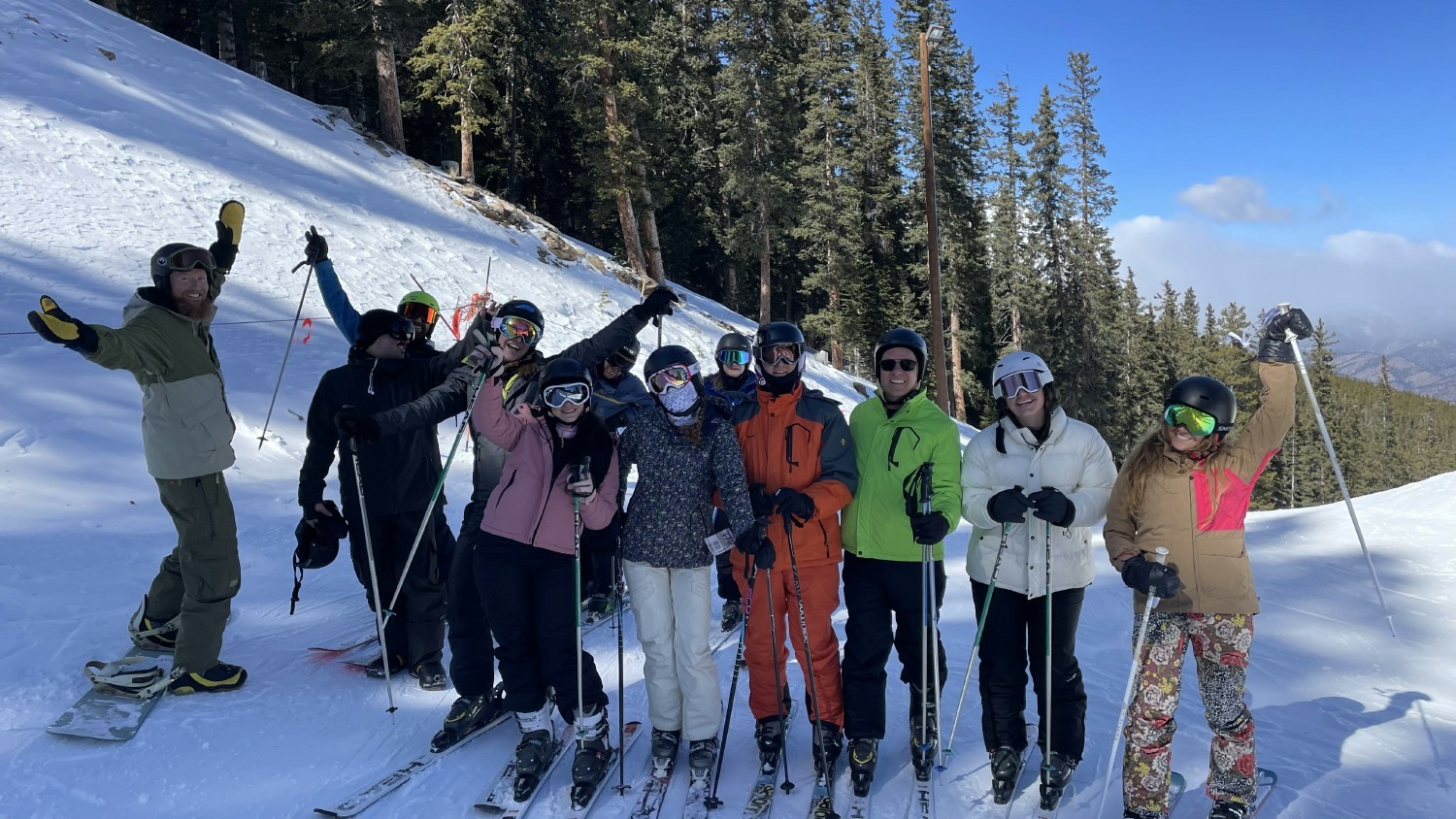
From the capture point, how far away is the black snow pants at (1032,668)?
401 cm

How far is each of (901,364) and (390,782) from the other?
3.44m

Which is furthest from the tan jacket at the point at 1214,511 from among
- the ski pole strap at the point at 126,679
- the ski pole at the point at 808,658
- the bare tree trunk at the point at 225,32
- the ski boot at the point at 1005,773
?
the bare tree trunk at the point at 225,32

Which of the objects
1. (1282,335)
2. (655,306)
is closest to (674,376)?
(655,306)

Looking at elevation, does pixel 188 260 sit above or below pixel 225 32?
below

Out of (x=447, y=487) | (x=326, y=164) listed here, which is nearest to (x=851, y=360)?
(x=326, y=164)

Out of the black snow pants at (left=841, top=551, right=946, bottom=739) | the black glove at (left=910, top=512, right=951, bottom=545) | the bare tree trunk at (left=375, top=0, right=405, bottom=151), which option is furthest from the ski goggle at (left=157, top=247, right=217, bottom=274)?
the bare tree trunk at (left=375, top=0, right=405, bottom=151)

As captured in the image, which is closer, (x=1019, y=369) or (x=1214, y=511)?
(x=1214, y=511)

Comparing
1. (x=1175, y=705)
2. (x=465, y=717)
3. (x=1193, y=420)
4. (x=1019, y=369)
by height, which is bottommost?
(x=465, y=717)

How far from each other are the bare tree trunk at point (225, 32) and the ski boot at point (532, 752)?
91.1 ft

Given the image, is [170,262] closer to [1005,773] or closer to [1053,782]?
[1005,773]

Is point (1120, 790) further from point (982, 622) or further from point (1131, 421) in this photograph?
point (1131, 421)

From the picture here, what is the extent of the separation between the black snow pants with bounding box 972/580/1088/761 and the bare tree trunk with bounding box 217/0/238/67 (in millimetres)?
28974

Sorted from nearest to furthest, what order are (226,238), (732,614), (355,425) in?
1. (355,425)
2. (226,238)
3. (732,614)

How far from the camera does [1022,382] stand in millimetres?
3941
